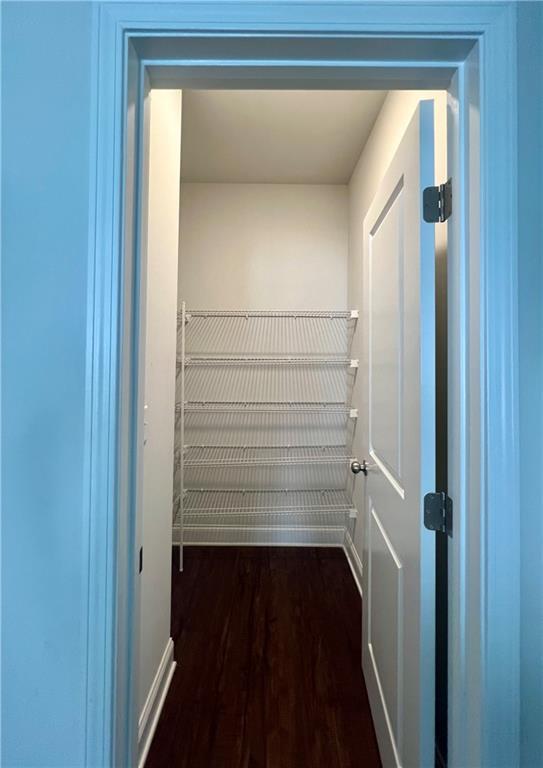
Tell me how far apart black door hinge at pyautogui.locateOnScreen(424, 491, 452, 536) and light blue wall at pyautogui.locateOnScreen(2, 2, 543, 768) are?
20cm

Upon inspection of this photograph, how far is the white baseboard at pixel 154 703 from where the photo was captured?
1.24m

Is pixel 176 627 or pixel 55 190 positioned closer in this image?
pixel 55 190

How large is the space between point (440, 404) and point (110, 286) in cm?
96

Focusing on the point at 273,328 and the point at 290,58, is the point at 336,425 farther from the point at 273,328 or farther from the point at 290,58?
the point at 290,58

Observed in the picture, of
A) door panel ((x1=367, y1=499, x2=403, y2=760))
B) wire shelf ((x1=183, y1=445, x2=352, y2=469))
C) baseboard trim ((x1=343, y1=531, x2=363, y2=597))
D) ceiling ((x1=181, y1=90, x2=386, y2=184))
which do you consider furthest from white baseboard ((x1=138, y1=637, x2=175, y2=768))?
ceiling ((x1=181, y1=90, x2=386, y2=184))

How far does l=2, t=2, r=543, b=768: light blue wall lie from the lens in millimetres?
678

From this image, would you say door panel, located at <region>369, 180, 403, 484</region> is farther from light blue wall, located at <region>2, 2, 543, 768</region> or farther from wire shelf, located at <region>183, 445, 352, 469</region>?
wire shelf, located at <region>183, 445, 352, 469</region>

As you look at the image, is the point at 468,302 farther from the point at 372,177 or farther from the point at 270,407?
the point at 270,407

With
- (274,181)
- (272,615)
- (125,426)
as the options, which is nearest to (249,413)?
(272,615)

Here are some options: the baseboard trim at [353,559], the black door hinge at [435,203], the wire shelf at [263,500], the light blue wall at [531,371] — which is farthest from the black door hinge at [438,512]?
the wire shelf at [263,500]

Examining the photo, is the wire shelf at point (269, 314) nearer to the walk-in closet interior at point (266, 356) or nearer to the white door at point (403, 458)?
the walk-in closet interior at point (266, 356)

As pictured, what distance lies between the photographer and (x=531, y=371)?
2.22 feet

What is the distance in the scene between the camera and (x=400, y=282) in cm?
109

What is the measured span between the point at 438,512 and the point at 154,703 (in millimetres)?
1309
